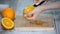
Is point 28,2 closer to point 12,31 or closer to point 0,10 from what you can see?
point 0,10

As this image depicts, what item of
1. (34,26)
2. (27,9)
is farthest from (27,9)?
(34,26)

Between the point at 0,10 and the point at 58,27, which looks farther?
the point at 0,10

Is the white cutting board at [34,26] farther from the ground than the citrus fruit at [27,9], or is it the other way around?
the citrus fruit at [27,9]

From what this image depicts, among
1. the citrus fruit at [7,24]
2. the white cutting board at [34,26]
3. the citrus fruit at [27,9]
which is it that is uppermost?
the citrus fruit at [27,9]

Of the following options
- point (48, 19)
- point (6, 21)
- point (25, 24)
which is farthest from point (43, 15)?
point (6, 21)

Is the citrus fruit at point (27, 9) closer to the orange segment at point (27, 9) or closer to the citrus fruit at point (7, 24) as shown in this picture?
the orange segment at point (27, 9)

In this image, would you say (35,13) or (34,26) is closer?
(34,26)

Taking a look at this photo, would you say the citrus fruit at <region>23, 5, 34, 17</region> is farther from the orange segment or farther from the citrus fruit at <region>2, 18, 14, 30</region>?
the citrus fruit at <region>2, 18, 14, 30</region>

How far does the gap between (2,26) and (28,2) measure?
31 centimetres

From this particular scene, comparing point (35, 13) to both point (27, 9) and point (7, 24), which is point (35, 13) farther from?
point (7, 24)

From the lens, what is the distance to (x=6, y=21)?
93 cm

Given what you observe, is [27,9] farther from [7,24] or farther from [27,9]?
[7,24]

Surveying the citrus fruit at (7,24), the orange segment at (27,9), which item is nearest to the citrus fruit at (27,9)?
the orange segment at (27,9)

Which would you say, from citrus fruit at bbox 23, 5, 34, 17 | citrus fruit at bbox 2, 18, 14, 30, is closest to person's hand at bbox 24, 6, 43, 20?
citrus fruit at bbox 23, 5, 34, 17
